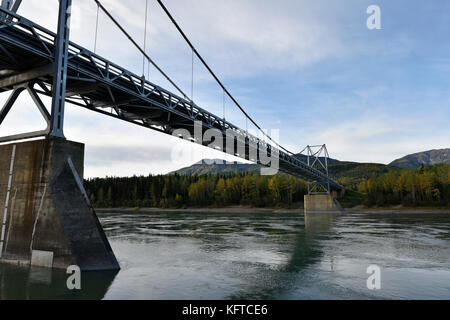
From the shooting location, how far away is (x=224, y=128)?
33.3 meters

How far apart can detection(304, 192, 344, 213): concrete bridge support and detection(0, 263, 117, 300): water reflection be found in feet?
222

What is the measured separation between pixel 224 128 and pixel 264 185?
67.4 metres

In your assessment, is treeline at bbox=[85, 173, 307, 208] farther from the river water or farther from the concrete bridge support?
the river water

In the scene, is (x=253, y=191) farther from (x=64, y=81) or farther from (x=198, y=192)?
(x=64, y=81)

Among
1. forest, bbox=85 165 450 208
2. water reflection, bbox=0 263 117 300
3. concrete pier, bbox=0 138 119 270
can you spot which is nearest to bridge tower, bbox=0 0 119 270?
concrete pier, bbox=0 138 119 270

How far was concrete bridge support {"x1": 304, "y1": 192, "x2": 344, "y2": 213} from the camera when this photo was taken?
7205 centimetres

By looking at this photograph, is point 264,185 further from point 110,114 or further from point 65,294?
point 65,294

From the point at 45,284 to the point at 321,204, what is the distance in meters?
70.7

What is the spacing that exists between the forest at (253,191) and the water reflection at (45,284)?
8017cm

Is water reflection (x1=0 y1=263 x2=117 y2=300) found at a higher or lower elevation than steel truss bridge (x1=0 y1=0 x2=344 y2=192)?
lower

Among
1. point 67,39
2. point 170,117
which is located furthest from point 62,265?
point 170,117

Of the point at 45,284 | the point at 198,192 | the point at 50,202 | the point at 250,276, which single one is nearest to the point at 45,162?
the point at 50,202

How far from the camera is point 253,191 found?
314 feet
